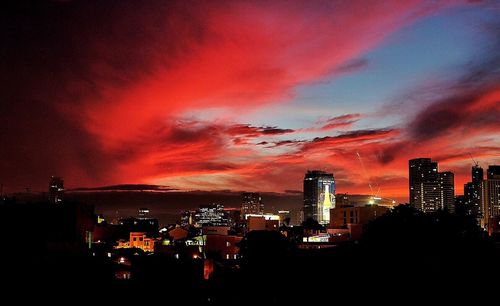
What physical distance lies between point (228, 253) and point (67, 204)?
2584cm

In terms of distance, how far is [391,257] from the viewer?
1864 centimetres

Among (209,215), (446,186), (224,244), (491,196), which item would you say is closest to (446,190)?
(446,186)

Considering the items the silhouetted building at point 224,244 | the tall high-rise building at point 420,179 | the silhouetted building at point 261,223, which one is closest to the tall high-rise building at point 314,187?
the tall high-rise building at point 420,179

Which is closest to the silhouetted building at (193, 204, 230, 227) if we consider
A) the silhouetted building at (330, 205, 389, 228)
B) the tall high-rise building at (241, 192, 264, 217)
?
the tall high-rise building at (241, 192, 264, 217)

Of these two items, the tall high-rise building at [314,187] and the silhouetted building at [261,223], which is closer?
the silhouetted building at [261,223]

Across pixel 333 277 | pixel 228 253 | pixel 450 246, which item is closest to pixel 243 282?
pixel 333 277

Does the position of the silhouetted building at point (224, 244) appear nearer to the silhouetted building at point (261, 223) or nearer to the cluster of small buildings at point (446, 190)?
the silhouetted building at point (261, 223)

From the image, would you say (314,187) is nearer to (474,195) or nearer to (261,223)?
(474,195)

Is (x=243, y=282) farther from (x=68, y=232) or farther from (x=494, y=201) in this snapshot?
(x=494, y=201)

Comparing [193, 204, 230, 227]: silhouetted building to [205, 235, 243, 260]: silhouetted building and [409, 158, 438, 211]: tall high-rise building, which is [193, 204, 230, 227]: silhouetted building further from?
[205, 235, 243, 260]: silhouetted building

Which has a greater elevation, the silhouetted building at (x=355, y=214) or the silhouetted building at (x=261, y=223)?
the silhouetted building at (x=355, y=214)

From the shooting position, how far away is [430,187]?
13800 centimetres

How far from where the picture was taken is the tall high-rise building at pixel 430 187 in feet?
447

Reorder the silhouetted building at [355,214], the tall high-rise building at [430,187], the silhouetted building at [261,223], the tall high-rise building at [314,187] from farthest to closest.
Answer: the tall high-rise building at [314,187], the tall high-rise building at [430,187], the silhouetted building at [261,223], the silhouetted building at [355,214]
